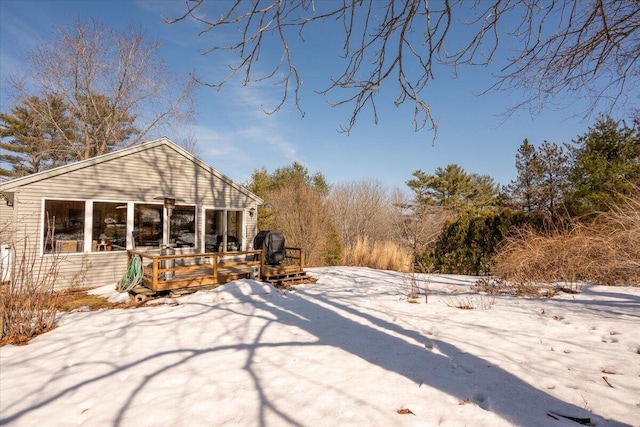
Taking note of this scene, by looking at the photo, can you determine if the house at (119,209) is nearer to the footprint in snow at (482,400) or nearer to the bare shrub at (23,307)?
the bare shrub at (23,307)

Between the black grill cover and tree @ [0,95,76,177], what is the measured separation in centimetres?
1823

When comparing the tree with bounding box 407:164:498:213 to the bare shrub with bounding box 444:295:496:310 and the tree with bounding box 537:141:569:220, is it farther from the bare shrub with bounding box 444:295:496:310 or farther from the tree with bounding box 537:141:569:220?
the bare shrub with bounding box 444:295:496:310

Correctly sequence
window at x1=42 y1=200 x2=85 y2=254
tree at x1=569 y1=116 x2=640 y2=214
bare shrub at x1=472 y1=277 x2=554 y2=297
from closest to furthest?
bare shrub at x1=472 y1=277 x2=554 y2=297
window at x1=42 y1=200 x2=85 y2=254
tree at x1=569 y1=116 x2=640 y2=214

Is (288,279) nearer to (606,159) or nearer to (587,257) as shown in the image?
(587,257)

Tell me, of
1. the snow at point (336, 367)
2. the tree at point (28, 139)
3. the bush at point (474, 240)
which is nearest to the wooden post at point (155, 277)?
the snow at point (336, 367)

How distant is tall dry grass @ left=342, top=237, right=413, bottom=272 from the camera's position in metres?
11.9

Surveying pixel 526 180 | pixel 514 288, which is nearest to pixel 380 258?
pixel 514 288

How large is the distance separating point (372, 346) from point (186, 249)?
7.84 meters

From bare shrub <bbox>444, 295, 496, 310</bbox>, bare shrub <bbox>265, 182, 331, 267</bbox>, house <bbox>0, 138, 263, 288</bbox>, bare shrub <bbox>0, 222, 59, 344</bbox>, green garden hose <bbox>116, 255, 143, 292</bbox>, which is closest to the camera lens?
bare shrub <bbox>0, 222, 59, 344</bbox>

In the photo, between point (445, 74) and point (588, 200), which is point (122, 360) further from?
point (588, 200)

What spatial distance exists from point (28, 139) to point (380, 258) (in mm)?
26131

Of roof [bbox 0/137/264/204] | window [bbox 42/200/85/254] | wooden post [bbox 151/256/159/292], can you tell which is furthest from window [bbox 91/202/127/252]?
wooden post [bbox 151/256/159/292]

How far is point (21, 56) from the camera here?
14.4m

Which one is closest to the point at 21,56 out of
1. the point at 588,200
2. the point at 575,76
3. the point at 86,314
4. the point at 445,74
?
the point at 86,314
